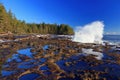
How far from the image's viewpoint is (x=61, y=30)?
16662cm

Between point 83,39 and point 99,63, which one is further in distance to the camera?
point 83,39

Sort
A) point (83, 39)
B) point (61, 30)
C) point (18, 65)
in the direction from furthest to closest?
point (61, 30)
point (83, 39)
point (18, 65)

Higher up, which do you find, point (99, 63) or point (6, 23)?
point (6, 23)

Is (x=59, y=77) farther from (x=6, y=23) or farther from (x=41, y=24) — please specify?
(x=41, y=24)

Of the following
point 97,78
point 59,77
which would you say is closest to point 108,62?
point 97,78

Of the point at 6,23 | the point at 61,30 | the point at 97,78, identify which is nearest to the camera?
the point at 97,78

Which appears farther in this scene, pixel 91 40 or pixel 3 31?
pixel 3 31

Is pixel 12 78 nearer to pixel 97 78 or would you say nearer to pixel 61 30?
pixel 97 78

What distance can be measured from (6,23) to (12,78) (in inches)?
3529

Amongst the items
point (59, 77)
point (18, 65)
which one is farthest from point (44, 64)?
point (59, 77)

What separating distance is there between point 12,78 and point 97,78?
9734mm

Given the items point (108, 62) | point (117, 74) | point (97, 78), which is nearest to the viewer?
point (97, 78)

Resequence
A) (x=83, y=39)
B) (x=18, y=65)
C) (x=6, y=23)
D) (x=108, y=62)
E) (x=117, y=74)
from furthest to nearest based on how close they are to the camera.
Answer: (x=6, y=23)
(x=83, y=39)
(x=108, y=62)
(x=18, y=65)
(x=117, y=74)

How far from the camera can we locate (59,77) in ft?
68.0
